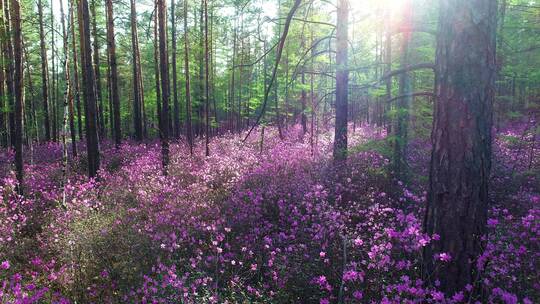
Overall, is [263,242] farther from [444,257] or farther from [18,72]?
[18,72]

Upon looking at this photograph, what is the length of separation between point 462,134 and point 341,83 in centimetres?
716

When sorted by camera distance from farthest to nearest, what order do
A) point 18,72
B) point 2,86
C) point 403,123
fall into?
point 2,86, point 18,72, point 403,123

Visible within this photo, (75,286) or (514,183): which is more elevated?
(514,183)

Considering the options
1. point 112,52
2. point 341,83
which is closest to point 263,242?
point 341,83

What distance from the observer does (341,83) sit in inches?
372

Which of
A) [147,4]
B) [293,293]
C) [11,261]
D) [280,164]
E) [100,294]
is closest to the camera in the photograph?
[293,293]

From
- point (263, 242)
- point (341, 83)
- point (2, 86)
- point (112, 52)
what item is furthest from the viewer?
point (2, 86)

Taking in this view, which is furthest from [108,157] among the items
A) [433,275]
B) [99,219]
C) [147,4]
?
[433,275]

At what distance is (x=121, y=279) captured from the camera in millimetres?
4727

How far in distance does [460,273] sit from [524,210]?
503 cm

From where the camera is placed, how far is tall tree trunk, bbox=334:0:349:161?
9043 mm

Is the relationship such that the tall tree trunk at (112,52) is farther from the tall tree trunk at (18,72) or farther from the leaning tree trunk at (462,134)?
the leaning tree trunk at (462,134)

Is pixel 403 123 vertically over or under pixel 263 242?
over

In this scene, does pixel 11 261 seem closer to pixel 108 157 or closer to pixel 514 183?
pixel 108 157
